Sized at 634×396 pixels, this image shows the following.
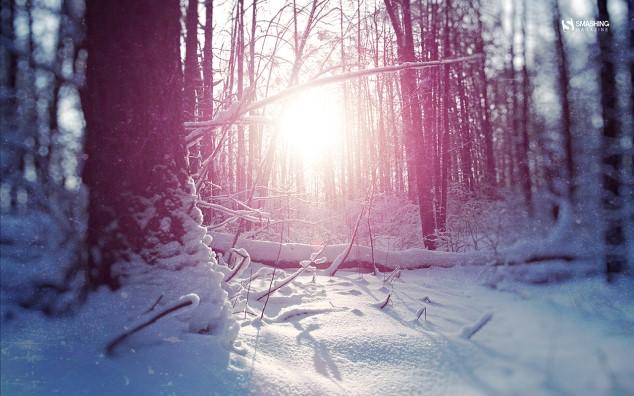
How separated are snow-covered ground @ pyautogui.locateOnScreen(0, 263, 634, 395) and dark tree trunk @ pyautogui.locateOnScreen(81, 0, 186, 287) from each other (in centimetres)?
20

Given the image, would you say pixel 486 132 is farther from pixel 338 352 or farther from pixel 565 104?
pixel 338 352

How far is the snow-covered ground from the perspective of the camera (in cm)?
91

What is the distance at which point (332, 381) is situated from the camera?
1.18 metres

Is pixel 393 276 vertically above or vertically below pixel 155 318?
below

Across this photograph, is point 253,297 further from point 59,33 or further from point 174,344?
point 59,33

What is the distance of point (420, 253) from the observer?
14.7 feet

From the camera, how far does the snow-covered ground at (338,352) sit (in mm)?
907

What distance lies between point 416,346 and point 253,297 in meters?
1.28

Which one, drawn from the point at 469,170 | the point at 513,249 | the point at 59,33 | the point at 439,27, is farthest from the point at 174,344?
the point at 469,170

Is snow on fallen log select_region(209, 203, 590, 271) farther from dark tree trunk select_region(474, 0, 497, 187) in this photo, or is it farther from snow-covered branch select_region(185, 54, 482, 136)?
dark tree trunk select_region(474, 0, 497, 187)

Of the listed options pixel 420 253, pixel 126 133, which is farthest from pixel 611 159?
pixel 126 133

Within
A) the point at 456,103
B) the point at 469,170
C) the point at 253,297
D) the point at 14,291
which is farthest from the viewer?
the point at 456,103

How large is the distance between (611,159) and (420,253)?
7.34 feet

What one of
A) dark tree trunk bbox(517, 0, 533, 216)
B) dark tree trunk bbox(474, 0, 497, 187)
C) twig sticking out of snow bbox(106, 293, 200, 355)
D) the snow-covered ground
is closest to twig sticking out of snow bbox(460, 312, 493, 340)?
the snow-covered ground
